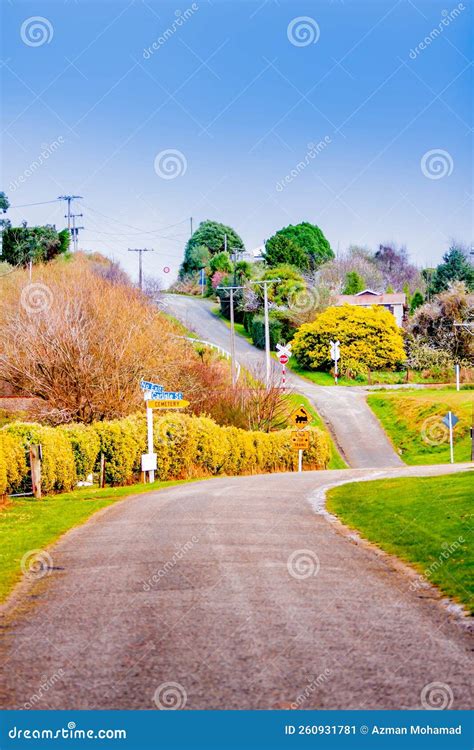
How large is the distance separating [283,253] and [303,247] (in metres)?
8.72

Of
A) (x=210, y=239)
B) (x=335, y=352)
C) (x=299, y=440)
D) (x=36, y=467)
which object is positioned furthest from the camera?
(x=210, y=239)

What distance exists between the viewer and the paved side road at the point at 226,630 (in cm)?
742

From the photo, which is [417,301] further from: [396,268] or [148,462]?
[148,462]

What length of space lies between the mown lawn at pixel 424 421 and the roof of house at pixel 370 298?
1896 centimetres

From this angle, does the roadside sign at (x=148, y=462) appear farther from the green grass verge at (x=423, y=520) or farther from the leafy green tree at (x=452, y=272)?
the leafy green tree at (x=452, y=272)

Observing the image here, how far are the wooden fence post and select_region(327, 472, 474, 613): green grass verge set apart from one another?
321 inches

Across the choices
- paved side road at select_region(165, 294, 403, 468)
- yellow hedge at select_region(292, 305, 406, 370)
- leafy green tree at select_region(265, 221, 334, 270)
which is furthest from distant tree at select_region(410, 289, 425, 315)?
paved side road at select_region(165, 294, 403, 468)

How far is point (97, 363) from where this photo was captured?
43312 millimetres

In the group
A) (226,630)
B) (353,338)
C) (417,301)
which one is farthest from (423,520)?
(417,301)

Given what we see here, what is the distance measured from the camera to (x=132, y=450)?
110ft

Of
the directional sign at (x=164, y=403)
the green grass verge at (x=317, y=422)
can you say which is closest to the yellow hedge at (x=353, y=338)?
the green grass verge at (x=317, y=422)

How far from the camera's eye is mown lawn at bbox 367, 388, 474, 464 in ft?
190

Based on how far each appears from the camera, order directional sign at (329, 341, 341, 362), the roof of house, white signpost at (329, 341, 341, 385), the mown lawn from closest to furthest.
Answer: the mown lawn < directional sign at (329, 341, 341, 362) < white signpost at (329, 341, 341, 385) < the roof of house

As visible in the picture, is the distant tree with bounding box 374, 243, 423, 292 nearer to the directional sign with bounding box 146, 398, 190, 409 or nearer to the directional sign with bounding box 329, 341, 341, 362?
the directional sign with bounding box 329, 341, 341, 362
